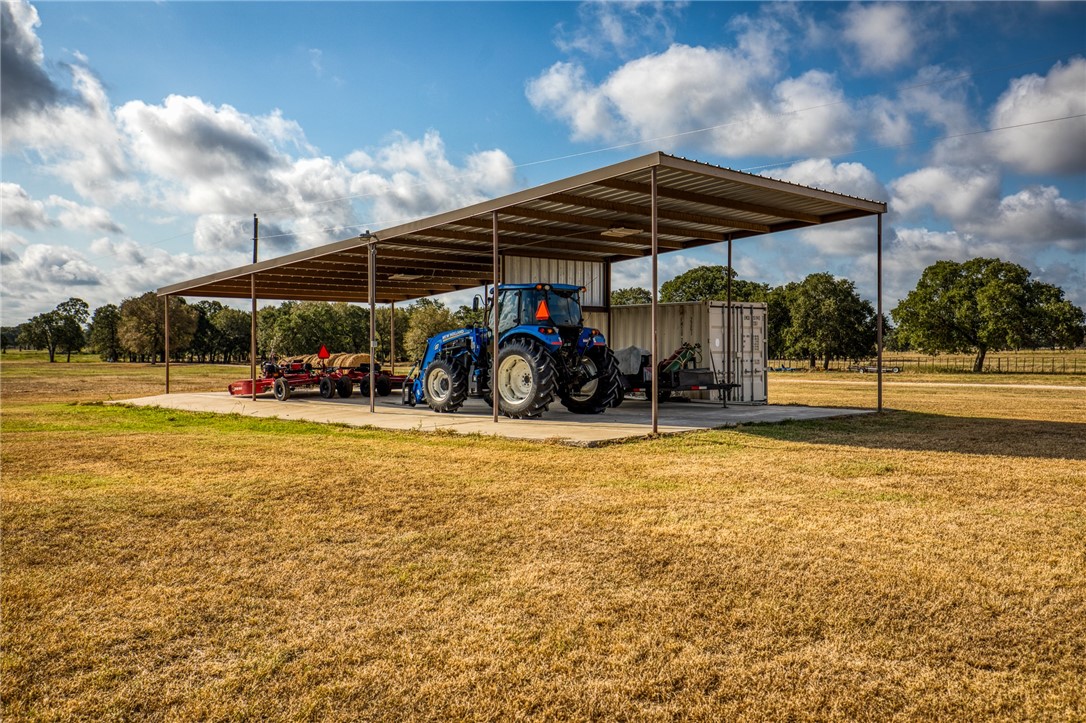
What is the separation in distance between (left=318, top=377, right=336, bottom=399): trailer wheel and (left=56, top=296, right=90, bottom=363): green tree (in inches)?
3148

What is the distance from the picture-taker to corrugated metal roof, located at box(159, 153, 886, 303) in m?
11.9

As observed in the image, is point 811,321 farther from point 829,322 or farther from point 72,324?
point 72,324

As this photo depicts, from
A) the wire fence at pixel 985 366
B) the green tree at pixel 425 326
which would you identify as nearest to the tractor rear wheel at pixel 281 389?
the green tree at pixel 425 326

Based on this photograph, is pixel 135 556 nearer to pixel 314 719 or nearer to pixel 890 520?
pixel 314 719

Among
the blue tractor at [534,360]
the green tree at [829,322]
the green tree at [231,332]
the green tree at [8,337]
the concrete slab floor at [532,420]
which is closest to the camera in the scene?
the concrete slab floor at [532,420]

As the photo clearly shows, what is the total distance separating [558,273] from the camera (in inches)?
749

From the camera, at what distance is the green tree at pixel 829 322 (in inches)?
2301

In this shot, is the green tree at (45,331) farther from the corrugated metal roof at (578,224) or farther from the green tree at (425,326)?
the corrugated metal roof at (578,224)

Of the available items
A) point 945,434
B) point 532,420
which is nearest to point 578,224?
point 532,420

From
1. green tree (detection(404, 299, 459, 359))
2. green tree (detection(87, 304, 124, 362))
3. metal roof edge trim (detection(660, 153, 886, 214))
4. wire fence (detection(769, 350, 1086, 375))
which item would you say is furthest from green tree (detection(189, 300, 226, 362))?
metal roof edge trim (detection(660, 153, 886, 214))

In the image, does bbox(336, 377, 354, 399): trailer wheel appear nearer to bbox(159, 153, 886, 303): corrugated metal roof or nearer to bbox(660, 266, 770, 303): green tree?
bbox(159, 153, 886, 303): corrugated metal roof

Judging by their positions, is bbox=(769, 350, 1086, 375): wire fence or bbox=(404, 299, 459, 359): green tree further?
bbox=(404, 299, 459, 359): green tree

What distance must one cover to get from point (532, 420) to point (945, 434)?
672cm

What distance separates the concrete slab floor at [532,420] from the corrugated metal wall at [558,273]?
10.6ft
